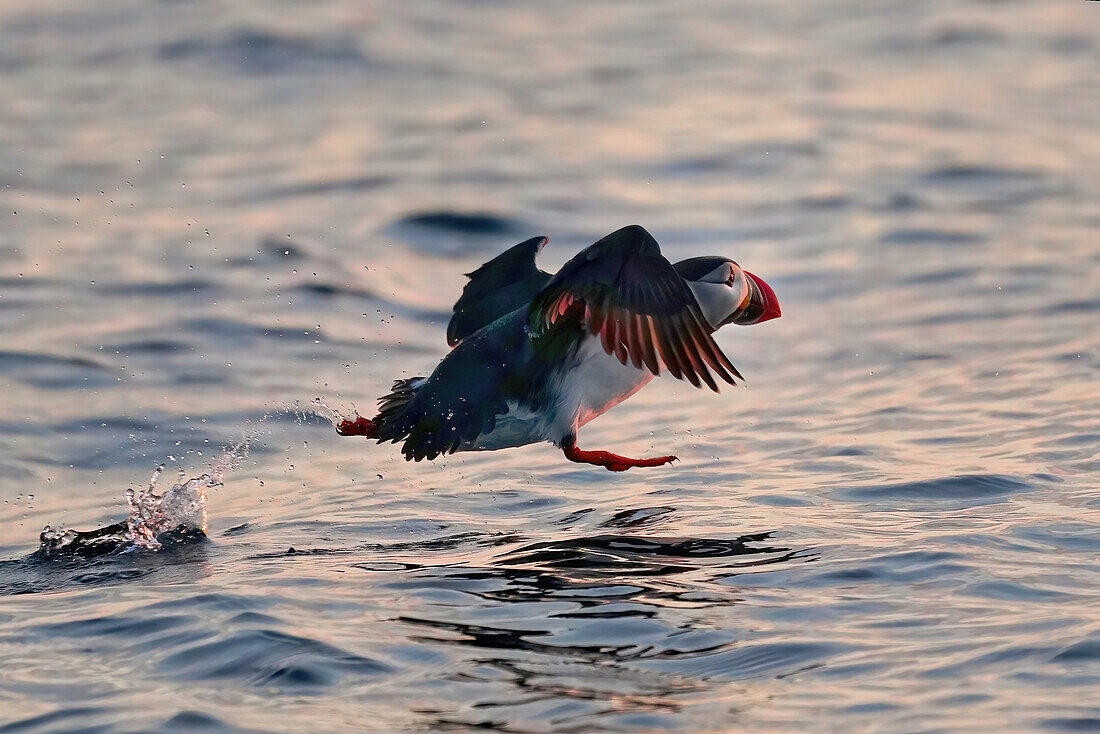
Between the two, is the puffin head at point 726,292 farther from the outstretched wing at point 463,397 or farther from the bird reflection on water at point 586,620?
the bird reflection on water at point 586,620

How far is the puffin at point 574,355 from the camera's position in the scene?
6805 millimetres

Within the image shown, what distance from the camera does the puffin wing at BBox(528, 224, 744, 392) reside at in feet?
22.2

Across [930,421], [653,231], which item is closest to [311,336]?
[653,231]

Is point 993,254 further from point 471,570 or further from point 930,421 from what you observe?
point 471,570

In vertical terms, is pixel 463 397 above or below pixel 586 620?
above

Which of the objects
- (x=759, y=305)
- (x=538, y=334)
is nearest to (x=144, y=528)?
(x=538, y=334)

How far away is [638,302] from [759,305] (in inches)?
57.0

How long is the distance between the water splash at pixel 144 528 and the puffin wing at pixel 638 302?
2146 millimetres

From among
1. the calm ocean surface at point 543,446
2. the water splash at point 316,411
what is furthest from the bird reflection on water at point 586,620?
the water splash at point 316,411

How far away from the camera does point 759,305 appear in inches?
318

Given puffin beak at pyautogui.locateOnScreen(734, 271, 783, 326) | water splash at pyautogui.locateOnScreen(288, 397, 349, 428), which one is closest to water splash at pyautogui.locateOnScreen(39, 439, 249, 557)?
water splash at pyautogui.locateOnScreen(288, 397, 349, 428)

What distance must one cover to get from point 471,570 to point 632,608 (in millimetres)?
905

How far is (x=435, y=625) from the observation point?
18.7 feet

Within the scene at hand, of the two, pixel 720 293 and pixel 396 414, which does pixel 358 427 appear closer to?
pixel 396 414
